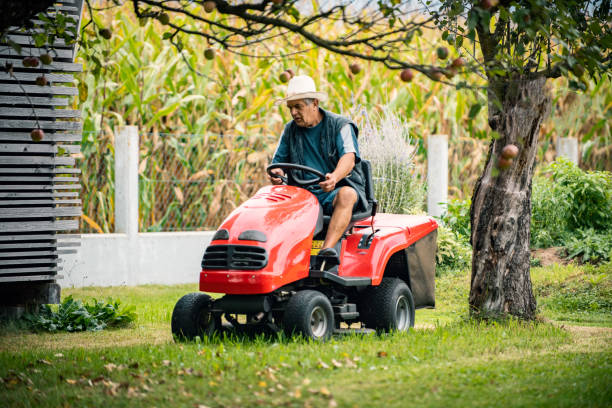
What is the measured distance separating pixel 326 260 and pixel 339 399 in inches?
78.9

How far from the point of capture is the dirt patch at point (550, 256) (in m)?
10.4

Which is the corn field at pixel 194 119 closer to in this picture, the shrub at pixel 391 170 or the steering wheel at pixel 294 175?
the shrub at pixel 391 170

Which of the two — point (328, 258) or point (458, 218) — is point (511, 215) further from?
point (458, 218)

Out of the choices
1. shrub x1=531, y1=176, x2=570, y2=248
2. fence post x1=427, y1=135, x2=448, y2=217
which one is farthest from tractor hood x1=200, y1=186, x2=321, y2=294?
fence post x1=427, y1=135, x2=448, y2=217

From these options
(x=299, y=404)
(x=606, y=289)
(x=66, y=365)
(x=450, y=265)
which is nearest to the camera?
(x=299, y=404)

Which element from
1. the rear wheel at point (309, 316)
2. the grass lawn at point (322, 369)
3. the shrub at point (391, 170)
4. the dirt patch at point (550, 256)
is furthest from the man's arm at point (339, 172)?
the dirt patch at point (550, 256)

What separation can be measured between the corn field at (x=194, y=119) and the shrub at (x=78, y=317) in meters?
3.30

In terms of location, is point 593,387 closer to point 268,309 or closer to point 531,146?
point 268,309

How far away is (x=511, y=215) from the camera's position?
6773 millimetres

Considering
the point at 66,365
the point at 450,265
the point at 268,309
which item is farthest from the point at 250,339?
the point at 450,265

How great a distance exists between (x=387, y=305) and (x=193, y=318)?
5.01ft

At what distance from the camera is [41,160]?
7457mm

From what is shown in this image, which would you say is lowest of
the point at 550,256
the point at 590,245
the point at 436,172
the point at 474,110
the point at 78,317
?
the point at 78,317

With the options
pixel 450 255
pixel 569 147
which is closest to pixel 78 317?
pixel 450 255
